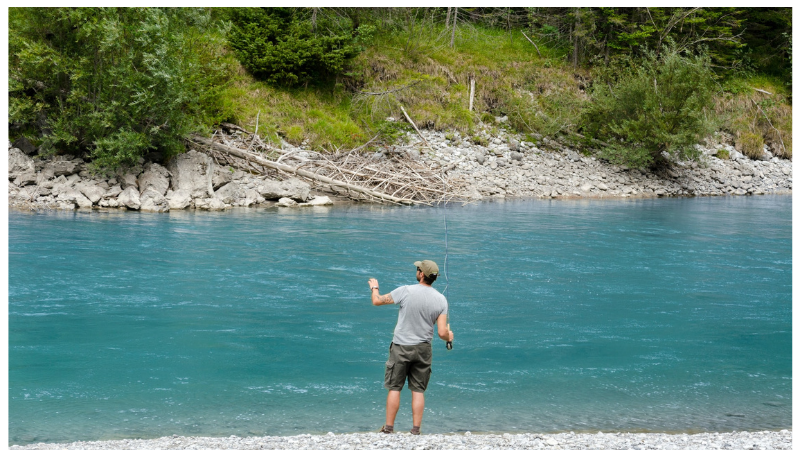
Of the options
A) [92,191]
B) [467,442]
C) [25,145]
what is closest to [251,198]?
[92,191]

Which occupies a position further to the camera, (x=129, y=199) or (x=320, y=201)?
(x=320, y=201)

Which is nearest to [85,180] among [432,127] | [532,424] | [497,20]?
[432,127]

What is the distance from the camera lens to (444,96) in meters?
36.3

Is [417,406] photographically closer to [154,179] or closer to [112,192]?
[112,192]

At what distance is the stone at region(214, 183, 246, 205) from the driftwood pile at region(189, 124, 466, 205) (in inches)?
74.4

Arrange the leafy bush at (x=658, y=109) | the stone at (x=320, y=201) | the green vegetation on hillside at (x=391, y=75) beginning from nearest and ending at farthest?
1. the green vegetation on hillside at (x=391, y=75)
2. the stone at (x=320, y=201)
3. the leafy bush at (x=658, y=109)

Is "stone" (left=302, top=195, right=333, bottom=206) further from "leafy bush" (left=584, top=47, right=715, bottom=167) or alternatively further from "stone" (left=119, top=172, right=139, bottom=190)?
"leafy bush" (left=584, top=47, right=715, bottom=167)

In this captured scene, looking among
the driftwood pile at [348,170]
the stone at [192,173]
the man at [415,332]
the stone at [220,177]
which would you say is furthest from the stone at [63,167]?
the man at [415,332]

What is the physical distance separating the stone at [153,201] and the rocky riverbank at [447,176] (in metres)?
0.03

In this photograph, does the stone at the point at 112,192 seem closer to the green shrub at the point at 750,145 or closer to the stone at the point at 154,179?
the stone at the point at 154,179

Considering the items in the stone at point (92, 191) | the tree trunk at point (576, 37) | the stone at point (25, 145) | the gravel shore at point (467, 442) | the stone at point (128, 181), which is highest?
the tree trunk at point (576, 37)

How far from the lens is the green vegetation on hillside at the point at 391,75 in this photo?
76.3ft

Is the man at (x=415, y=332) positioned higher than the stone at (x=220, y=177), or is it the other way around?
the stone at (x=220, y=177)

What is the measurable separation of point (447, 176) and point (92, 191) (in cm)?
1303
